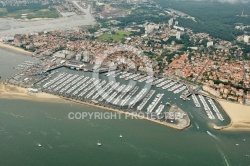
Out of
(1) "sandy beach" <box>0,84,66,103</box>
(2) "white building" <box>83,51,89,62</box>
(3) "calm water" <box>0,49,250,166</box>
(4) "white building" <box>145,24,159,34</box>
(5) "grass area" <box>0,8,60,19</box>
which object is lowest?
(3) "calm water" <box>0,49,250,166</box>

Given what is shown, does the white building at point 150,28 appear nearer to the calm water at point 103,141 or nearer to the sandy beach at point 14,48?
the sandy beach at point 14,48

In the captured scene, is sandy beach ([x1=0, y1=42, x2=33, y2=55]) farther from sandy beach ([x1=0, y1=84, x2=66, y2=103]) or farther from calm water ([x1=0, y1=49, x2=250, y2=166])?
calm water ([x1=0, y1=49, x2=250, y2=166])

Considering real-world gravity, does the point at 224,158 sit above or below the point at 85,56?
below

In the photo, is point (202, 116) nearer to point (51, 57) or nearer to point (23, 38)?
point (51, 57)

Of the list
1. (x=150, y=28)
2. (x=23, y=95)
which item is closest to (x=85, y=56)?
(x=23, y=95)

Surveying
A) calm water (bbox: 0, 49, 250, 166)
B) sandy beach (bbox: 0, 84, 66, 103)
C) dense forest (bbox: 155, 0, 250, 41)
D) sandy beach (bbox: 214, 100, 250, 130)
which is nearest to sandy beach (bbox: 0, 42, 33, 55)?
sandy beach (bbox: 0, 84, 66, 103)

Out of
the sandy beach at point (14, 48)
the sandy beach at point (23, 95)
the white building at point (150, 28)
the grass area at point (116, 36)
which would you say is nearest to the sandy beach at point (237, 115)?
the sandy beach at point (23, 95)

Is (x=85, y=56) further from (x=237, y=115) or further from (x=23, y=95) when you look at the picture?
(x=237, y=115)
